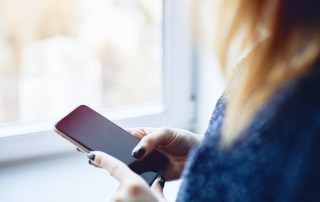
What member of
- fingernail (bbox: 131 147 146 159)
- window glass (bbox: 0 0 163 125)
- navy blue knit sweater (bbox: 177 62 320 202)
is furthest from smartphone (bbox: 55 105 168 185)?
window glass (bbox: 0 0 163 125)

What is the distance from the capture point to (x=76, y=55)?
39.9 inches

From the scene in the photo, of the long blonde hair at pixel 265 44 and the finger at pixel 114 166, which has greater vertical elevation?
the long blonde hair at pixel 265 44

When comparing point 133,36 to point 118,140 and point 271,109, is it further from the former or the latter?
point 271,109

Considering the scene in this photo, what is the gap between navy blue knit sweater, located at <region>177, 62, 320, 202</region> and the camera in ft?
1.65

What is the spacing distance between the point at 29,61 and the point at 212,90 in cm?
37

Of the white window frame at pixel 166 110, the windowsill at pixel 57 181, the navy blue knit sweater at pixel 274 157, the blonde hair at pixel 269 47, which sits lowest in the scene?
the windowsill at pixel 57 181

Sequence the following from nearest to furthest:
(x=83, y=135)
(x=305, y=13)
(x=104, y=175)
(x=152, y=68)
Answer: (x=305, y=13), (x=83, y=135), (x=104, y=175), (x=152, y=68)

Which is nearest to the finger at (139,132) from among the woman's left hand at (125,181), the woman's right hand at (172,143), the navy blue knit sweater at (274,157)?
the woman's right hand at (172,143)

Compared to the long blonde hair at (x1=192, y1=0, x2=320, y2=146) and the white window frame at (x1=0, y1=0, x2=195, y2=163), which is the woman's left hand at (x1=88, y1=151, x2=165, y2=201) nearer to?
the long blonde hair at (x1=192, y1=0, x2=320, y2=146)

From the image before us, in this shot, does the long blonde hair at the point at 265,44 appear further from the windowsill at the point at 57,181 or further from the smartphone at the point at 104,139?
the windowsill at the point at 57,181

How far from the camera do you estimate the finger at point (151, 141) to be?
2.27 feet

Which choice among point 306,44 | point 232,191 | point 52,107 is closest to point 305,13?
point 306,44

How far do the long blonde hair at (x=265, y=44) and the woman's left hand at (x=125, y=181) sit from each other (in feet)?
0.37

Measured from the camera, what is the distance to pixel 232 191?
552 mm
